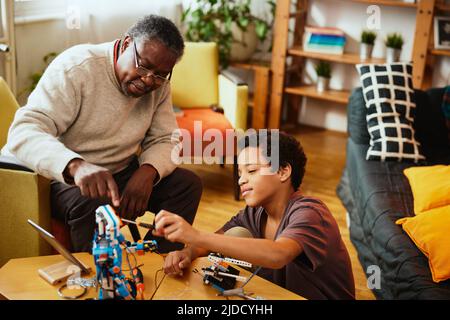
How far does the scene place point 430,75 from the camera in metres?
3.78

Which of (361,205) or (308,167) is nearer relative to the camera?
(361,205)

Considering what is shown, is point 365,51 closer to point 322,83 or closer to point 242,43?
point 322,83

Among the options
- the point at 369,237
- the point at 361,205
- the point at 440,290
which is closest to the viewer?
the point at 440,290

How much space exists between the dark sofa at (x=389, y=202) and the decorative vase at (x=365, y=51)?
960 millimetres

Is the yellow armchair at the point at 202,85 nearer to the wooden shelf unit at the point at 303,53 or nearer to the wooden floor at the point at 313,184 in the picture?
the wooden floor at the point at 313,184

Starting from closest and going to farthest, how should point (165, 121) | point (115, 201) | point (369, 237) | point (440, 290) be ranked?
1. point (115, 201)
2. point (440, 290)
3. point (165, 121)
4. point (369, 237)

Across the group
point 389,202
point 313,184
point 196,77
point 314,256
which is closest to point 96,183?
point 314,256

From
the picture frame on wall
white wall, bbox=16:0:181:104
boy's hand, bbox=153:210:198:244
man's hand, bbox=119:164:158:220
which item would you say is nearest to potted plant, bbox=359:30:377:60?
the picture frame on wall

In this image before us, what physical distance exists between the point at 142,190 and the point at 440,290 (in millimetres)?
994

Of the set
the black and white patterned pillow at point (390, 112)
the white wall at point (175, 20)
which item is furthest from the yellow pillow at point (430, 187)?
the white wall at point (175, 20)

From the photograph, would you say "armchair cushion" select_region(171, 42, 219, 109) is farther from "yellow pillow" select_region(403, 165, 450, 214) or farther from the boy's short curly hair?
the boy's short curly hair

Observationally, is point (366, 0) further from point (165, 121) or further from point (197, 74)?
point (165, 121)

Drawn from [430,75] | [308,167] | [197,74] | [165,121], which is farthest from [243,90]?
[430,75]

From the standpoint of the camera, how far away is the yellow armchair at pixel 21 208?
6.15 ft
